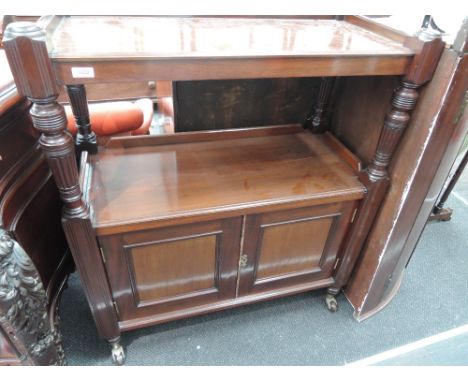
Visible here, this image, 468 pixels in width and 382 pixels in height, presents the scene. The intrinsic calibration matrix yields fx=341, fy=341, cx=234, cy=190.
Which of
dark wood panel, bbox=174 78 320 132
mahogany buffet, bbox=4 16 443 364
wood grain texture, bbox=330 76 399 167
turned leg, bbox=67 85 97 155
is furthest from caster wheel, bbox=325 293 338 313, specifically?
turned leg, bbox=67 85 97 155

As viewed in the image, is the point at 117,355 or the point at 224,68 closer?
the point at 224,68

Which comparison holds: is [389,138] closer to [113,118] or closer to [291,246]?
[291,246]

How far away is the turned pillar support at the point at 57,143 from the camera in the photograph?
0.53 meters

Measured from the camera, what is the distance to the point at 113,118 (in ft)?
4.08

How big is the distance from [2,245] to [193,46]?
20.6 inches

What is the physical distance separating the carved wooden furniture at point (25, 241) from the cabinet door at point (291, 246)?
1.69 ft

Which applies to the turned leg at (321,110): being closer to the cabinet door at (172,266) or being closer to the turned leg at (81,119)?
the cabinet door at (172,266)

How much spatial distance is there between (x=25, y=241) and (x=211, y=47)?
639 millimetres

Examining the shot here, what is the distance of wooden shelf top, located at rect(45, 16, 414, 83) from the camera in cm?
61

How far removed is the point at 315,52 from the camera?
693 mm

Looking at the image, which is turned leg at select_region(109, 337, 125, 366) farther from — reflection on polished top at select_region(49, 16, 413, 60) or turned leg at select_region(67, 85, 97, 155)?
reflection on polished top at select_region(49, 16, 413, 60)

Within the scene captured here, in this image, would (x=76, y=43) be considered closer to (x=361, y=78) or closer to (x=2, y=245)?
(x=2, y=245)

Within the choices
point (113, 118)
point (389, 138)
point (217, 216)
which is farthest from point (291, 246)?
point (113, 118)

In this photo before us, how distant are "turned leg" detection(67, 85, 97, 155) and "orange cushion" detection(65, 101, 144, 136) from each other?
258mm
